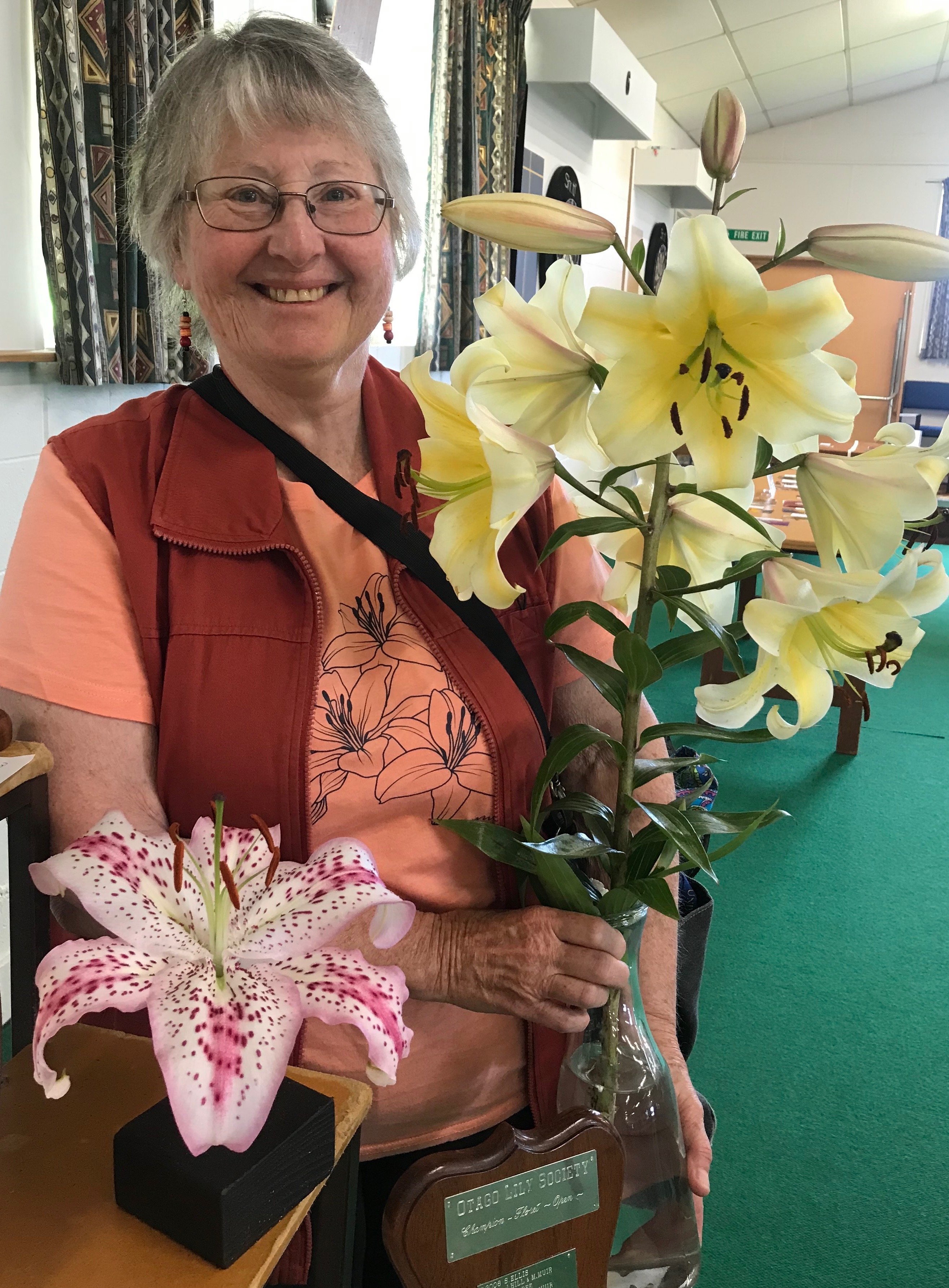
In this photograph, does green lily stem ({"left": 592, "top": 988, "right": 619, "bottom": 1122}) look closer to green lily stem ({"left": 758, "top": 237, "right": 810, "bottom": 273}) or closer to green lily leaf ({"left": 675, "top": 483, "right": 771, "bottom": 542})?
green lily leaf ({"left": 675, "top": 483, "right": 771, "bottom": 542})

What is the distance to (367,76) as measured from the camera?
3.90 feet

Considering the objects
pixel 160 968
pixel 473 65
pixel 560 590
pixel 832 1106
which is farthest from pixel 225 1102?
pixel 473 65

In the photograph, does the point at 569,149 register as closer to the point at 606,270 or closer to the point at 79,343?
the point at 606,270

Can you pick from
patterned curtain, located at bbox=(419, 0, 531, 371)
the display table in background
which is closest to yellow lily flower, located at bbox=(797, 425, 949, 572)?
the display table in background

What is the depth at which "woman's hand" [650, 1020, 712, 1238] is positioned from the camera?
1.08 meters

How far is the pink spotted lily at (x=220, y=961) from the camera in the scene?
1.77ft

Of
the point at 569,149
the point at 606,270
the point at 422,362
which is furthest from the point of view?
the point at 606,270

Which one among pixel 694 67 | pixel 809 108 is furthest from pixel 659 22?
pixel 809 108

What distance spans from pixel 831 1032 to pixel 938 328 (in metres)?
10.2

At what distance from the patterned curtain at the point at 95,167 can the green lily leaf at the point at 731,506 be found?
68.6 inches

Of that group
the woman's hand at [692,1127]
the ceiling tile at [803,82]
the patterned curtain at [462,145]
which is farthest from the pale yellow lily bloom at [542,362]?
the ceiling tile at [803,82]

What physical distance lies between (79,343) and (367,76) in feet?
4.39

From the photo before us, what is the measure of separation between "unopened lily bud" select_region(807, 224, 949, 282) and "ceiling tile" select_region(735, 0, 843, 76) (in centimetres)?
726

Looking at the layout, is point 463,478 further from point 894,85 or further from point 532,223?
point 894,85
